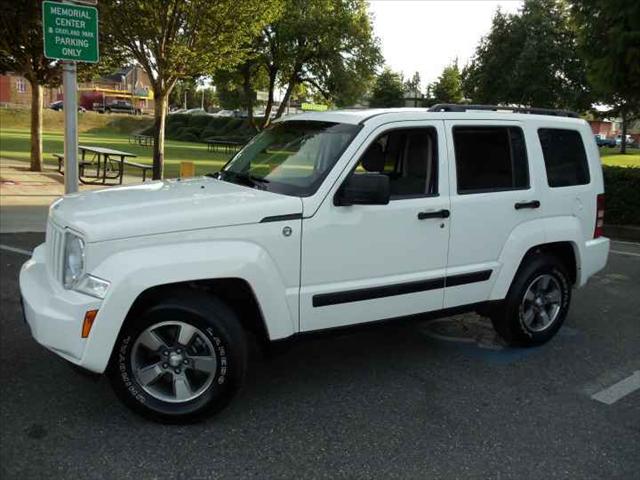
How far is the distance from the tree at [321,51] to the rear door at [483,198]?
3157 cm

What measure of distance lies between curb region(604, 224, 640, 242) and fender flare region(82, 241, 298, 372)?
8536mm

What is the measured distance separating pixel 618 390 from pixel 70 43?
6.91 m

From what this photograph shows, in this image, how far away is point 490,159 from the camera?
4438mm

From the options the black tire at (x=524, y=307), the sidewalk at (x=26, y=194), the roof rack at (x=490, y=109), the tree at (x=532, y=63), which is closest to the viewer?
the roof rack at (x=490, y=109)

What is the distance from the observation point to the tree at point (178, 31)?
1330 cm

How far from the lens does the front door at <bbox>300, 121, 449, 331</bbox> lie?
12.1 ft

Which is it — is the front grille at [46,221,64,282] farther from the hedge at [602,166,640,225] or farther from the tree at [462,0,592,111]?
the tree at [462,0,592,111]

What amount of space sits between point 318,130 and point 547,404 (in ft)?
7.59

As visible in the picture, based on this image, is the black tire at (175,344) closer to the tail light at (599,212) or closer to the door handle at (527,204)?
the door handle at (527,204)

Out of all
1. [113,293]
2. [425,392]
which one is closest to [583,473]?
[425,392]

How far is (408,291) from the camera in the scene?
404 cm

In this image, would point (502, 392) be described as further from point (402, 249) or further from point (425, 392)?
point (402, 249)

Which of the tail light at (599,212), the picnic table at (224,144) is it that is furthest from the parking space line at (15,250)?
the picnic table at (224,144)

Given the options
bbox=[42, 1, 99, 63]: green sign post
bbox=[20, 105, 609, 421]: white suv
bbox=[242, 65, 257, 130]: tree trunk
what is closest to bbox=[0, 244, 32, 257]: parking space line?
bbox=[42, 1, 99, 63]: green sign post
